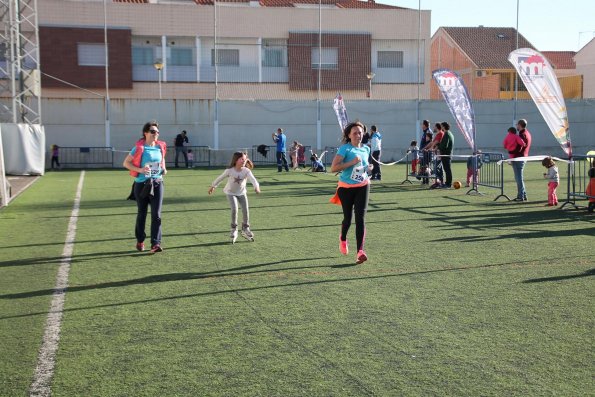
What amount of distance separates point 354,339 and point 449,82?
1550 cm

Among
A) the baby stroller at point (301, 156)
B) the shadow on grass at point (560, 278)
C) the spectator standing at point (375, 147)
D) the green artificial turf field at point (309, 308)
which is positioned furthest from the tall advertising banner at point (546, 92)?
the baby stroller at point (301, 156)

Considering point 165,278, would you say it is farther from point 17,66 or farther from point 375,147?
point 17,66

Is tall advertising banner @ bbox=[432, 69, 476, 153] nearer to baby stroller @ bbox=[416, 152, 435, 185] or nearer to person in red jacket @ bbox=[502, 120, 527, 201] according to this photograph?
baby stroller @ bbox=[416, 152, 435, 185]

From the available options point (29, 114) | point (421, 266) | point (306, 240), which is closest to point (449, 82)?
point (306, 240)

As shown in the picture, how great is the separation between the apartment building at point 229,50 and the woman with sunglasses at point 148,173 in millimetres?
28896

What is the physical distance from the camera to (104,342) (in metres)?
6.24

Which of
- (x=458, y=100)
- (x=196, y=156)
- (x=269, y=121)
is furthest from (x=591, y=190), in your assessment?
(x=196, y=156)

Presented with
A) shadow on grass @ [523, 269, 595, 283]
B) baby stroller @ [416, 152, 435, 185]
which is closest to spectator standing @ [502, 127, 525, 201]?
baby stroller @ [416, 152, 435, 185]

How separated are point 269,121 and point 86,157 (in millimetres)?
8456

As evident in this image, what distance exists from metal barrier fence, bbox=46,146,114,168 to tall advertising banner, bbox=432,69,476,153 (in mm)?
18330

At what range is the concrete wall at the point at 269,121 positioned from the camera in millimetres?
34656

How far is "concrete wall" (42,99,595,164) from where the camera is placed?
34.7m

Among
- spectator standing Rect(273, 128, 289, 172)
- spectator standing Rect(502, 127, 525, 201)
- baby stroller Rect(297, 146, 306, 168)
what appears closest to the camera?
spectator standing Rect(502, 127, 525, 201)

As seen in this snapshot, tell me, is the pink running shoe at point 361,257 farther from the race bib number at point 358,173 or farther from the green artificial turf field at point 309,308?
the race bib number at point 358,173
